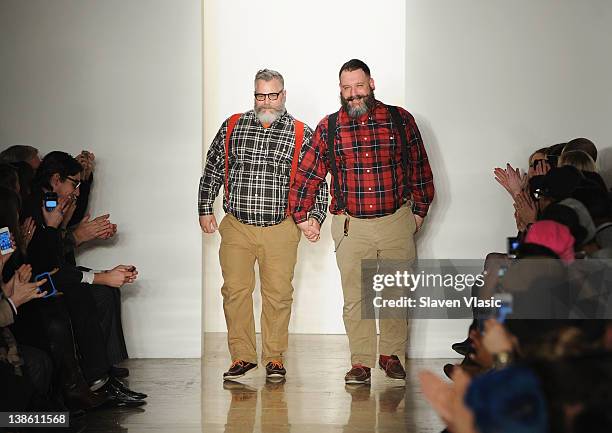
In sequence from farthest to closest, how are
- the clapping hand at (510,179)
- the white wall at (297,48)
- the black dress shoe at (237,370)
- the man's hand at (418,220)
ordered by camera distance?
the white wall at (297,48) < the clapping hand at (510,179) < the man's hand at (418,220) < the black dress shoe at (237,370)

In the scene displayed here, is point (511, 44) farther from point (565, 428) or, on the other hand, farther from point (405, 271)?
point (565, 428)

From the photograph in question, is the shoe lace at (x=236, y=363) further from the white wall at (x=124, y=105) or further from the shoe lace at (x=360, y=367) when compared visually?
the white wall at (x=124, y=105)

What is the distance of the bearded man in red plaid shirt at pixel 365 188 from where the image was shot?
16.9ft

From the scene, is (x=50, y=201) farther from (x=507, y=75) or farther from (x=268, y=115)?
(x=507, y=75)

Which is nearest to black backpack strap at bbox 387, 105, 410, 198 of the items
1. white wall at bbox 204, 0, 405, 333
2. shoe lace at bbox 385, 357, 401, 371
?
shoe lace at bbox 385, 357, 401, 371

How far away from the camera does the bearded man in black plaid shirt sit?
17.4 ft

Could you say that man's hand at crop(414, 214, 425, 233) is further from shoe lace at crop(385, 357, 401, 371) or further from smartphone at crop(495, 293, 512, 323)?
smartphone at crop(495, 293, 512, 323)

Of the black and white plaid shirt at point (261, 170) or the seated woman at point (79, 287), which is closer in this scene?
the seated woman at point (79, 287)

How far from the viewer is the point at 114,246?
5820 mm

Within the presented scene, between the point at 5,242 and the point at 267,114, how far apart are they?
176 cm

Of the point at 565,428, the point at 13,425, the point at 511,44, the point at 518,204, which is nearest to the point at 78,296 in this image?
the point at 13,425

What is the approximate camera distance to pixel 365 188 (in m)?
5.18

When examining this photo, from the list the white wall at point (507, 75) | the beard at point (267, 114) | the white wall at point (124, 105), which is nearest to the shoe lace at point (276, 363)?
the white wall at point (124, 105)

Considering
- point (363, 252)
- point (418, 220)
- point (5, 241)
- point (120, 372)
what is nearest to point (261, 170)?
point (363, 252)
